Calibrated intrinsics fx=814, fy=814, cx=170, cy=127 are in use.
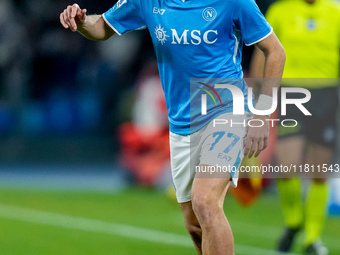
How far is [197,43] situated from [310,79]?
2.45 metres

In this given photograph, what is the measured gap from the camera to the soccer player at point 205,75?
4.87 m

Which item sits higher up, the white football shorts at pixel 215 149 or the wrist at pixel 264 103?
the wrist at pixel 264 103

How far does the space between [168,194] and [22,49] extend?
7.39 m

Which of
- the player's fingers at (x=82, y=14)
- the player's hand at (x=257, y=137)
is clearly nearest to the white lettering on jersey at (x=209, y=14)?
the player's hand at (x=257, y=137)

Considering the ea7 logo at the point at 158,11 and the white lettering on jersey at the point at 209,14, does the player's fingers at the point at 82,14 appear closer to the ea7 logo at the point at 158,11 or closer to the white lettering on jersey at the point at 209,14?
the ea7 logo at the point at 158,11

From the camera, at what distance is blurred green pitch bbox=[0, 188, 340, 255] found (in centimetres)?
768

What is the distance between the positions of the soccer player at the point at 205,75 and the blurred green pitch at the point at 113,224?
2.33 metres

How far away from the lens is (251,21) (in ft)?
16.4

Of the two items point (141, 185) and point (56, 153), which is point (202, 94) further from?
point (56, 153)

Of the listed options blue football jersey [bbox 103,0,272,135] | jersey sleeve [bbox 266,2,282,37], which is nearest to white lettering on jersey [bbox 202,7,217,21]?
blue football jersey [bbox 103,0,272,135]

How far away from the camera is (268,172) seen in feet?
39.2

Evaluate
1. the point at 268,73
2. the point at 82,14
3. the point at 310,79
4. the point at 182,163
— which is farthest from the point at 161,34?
the point at 310,79

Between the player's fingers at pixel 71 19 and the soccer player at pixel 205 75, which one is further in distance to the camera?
the player's fingers at pixel 71 19

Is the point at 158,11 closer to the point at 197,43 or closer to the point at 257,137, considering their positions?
the point at 197,43
